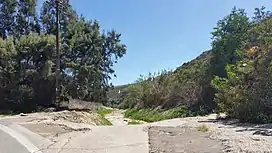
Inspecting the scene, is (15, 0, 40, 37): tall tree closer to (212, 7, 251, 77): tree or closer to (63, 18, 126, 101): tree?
(63, 18, 126, 101): tree

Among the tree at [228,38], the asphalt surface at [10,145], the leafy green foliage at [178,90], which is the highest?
the tree at [228,38]

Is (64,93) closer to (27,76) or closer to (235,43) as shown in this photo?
(27,76)

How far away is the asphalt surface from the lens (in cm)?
1212

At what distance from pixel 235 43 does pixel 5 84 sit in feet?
77.3

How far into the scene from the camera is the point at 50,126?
18922 mm

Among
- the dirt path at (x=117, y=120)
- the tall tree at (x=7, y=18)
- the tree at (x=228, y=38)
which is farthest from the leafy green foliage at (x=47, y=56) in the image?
the tree at (x=228, y=38)

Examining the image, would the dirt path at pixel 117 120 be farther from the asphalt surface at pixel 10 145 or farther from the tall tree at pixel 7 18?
the tall tree at pixel 7 18

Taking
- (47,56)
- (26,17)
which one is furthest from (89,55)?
(26,17)

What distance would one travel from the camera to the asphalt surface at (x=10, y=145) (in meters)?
12.1

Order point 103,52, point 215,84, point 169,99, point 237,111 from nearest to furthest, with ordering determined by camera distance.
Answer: point 237,111, point 215,84, point 169,99, point 103,52

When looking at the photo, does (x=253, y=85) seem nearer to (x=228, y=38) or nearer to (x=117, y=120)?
(x=228, y=38)

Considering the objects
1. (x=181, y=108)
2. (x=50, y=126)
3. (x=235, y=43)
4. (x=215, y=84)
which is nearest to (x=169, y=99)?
(x=181, y=108)

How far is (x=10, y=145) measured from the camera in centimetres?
1319

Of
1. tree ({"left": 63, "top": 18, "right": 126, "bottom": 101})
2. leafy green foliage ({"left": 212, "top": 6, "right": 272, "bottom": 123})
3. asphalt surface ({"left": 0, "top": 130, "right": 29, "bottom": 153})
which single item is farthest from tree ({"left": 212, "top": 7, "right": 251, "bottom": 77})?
asphalt surface ({"left": 0, "top": 130, "right": 29, "bottom": 153})
